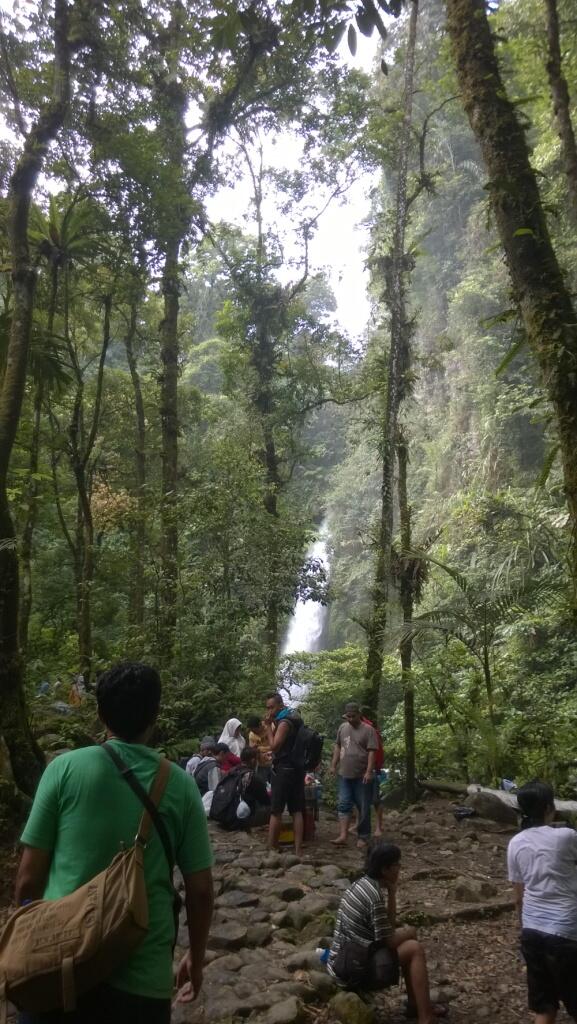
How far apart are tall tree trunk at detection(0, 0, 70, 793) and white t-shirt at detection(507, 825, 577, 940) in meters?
3.34

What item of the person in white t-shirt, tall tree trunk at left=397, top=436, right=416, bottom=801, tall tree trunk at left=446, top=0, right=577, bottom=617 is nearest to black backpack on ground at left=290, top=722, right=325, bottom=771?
tall tree trunk at left=397, top=436, right=416, bottom=801

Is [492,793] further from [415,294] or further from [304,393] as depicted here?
[415,294]

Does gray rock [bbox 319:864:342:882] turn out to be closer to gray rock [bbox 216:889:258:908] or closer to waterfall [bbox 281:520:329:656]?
gray rock [bbox 216:889:258:908]

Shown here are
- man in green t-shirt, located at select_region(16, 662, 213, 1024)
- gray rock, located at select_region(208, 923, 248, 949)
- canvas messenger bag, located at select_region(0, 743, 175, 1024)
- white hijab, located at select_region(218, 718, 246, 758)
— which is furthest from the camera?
white hijab, located at select_region(218, 718, 246, 758)

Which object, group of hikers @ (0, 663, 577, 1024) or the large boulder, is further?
the large boulder

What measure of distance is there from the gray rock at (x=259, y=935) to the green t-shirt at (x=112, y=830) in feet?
9.25

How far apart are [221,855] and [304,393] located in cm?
1065

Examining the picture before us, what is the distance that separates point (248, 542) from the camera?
1133 centimetres

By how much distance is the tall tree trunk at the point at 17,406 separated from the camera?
15.8 feet

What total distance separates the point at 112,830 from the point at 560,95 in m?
7.14

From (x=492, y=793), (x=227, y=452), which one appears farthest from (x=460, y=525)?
(x=492, y=793)

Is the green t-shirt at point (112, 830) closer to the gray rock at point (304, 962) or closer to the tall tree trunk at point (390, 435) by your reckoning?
the gray rock at point (304, 962)

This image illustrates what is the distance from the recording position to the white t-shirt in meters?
3.05

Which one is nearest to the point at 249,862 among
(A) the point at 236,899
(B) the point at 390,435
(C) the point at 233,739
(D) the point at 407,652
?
(A) the point at 236,899
